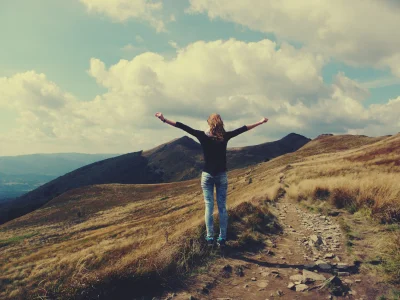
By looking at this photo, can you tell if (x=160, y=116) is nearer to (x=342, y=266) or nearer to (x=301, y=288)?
(x=301, y=288)

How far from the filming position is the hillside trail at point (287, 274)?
19.6 ft

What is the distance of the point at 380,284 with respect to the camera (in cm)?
604

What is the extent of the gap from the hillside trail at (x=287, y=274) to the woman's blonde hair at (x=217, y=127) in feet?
10.4

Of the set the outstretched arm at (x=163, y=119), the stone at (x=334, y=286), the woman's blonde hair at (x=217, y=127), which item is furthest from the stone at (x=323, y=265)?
the outstretched arm at (x=163, y=119)

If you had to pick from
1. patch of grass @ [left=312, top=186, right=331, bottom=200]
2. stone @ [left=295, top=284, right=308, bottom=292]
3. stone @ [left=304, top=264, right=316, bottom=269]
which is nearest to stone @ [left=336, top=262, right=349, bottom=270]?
stone @ [left=304, top=264, right=316, bottom=269]

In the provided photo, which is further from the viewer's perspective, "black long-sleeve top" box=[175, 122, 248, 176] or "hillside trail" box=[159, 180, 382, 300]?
"black long-sleeve top" box=[175, 122, 248, 176]

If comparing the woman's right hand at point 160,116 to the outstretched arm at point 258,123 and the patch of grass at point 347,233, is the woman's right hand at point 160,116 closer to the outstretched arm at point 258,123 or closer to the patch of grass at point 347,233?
the outstretched arm at point 258,123

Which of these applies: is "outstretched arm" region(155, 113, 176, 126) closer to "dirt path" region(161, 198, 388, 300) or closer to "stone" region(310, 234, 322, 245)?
"dirt path" region(161, 198, 388, 300)

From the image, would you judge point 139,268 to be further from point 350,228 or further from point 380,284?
point 350,228

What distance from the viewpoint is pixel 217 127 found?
8.12 metres

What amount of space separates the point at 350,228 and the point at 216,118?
5.62 metres

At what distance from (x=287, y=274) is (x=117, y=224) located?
45711mm

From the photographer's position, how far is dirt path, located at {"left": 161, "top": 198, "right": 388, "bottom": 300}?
597 cm

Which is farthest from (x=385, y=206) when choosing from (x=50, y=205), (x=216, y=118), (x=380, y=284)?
(x=50, y=205)
